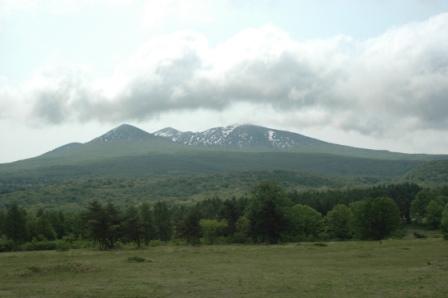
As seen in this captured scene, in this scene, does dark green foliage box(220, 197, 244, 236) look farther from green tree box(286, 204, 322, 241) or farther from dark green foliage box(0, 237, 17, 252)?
dark green foliage box(0, 237, 17, 252)

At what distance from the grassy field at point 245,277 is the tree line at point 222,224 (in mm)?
29330

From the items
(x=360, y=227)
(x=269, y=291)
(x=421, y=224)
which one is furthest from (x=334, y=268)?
(x=421, y=224)

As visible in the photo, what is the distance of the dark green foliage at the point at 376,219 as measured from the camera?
9281 centimetres

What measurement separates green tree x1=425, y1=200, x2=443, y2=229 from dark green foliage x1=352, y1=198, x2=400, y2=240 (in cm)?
2702

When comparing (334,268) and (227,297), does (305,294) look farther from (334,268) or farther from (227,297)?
(334,268)

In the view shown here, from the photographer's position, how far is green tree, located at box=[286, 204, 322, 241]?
9594 centimetres

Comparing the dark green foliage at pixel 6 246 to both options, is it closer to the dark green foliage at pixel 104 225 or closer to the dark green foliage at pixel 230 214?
the dark green foliage at pixel 104 225

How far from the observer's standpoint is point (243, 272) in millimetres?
40812

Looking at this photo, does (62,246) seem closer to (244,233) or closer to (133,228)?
(133,228)

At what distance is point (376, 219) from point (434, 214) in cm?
3112

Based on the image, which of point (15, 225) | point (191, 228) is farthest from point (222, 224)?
point (15, 225)

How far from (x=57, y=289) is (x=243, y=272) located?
49.1ft

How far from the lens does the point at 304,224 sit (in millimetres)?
104000

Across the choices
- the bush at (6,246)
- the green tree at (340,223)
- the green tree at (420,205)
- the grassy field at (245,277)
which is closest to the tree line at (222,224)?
the green tree at (340,223)
